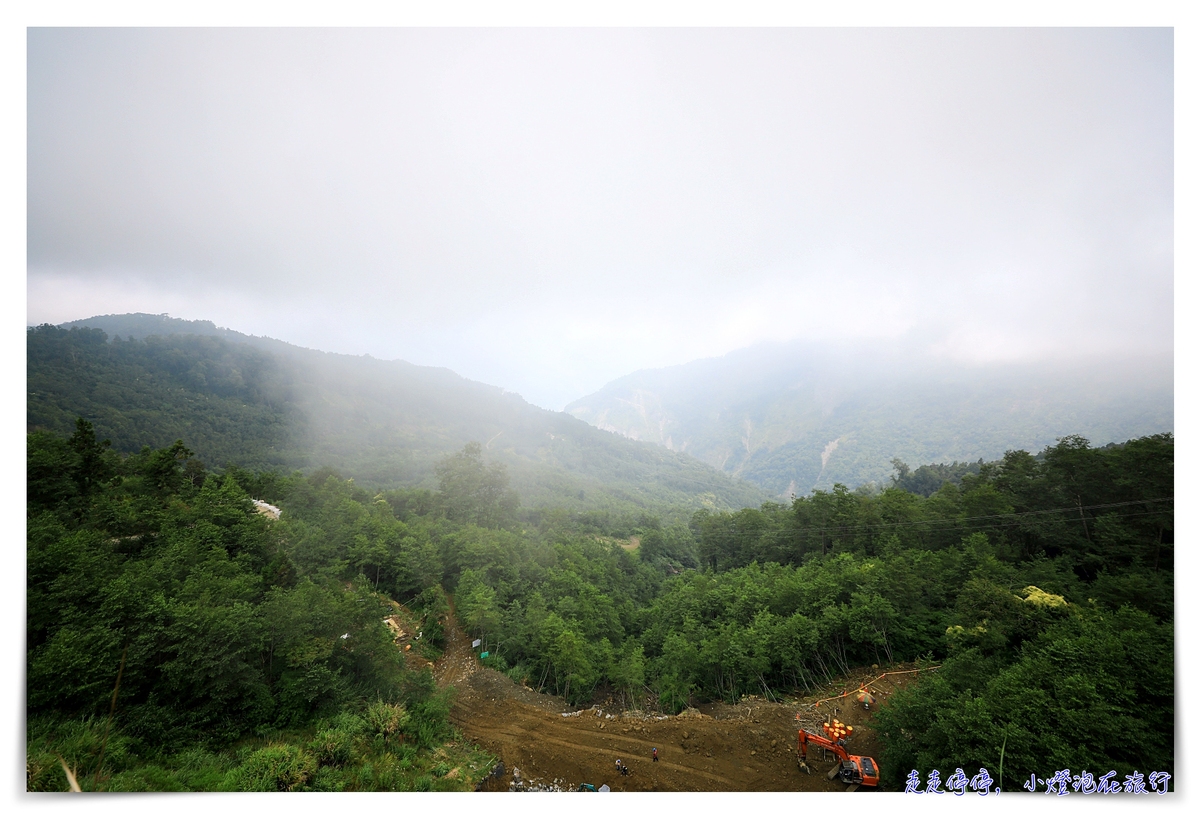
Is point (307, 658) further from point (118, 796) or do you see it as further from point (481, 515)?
point (481, 515)

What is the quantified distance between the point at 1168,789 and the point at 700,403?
190232 mm

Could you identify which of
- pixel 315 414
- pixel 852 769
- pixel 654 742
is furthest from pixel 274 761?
pixel 315 414

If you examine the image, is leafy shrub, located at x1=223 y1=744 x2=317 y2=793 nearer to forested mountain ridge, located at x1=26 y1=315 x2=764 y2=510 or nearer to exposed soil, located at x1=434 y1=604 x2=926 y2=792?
exposed soil, located at x1=434 y1=604 x2=926 y2=792

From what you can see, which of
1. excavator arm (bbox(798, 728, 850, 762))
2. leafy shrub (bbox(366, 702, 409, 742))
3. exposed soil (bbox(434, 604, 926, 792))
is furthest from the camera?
leafy shrub (bbox(366, 702, 409, 742))

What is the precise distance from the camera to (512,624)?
16047mm

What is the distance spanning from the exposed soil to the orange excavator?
0.20 metres

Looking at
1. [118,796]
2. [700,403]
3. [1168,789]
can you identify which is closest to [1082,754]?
[1168,789]

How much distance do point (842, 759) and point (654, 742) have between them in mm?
4194

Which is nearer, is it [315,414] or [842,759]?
[842,759]

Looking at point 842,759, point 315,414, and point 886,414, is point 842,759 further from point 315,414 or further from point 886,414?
point 886,414

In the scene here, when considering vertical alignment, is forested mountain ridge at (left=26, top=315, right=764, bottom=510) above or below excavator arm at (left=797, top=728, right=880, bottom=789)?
above

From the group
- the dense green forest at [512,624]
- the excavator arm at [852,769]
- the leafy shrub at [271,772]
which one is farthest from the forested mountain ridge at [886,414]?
the leafy shrub at [271,772]

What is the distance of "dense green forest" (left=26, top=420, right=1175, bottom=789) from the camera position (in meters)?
6.45

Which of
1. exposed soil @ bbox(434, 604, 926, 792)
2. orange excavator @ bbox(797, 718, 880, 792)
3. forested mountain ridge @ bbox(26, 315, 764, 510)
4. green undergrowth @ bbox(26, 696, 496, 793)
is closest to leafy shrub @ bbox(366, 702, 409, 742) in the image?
green undergrowth @ bbox(26, 696, 496, 793)
